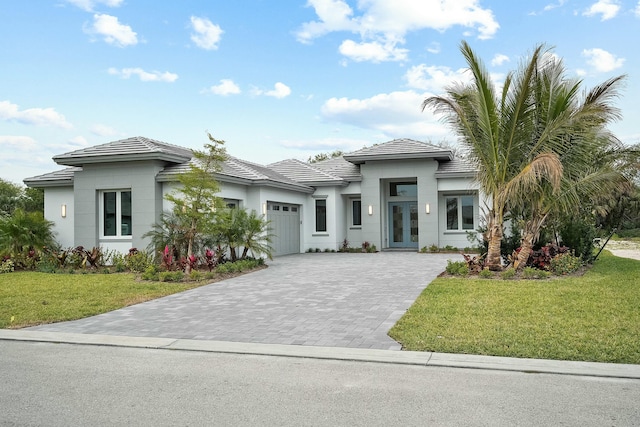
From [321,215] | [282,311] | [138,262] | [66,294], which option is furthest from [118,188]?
[282,311]

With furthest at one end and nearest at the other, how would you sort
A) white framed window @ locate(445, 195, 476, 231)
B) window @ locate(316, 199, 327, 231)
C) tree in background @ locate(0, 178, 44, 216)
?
1. tree in background @ locate(0, 178, 44, 216)
2. window @ locate(316, 199, 327, 231)
3. white framed window @ locate(445, 195, 476, 231)

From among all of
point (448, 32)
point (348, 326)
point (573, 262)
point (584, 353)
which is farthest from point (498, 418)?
point (448, 32)

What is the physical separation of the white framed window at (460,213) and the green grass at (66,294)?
14225 millimetres

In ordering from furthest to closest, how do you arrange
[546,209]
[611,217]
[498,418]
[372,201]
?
[372,201] → [611,217] → [546,209] → [498,418]

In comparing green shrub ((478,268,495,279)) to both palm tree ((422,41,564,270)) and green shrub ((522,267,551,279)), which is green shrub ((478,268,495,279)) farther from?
green shrub ((522,267,551,279))

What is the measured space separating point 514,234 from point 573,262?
6.76 feet

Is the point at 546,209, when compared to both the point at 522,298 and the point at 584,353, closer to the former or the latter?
the point at 522,298

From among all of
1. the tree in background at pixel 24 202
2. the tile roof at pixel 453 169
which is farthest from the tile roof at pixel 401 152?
the tree in background at pixel 24 202

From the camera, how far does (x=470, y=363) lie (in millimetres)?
5977

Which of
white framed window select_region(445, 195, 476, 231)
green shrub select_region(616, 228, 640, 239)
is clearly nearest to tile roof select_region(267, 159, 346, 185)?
white framed window select_region(445, 195, 476, 231)

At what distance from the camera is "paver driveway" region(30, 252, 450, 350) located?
7637 mm

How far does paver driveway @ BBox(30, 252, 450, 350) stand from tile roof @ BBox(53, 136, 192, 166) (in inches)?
211

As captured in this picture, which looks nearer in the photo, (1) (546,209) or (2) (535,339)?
(2) (535,339)

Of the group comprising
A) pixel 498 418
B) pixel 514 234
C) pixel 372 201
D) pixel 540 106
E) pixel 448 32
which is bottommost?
pixel 498 418
